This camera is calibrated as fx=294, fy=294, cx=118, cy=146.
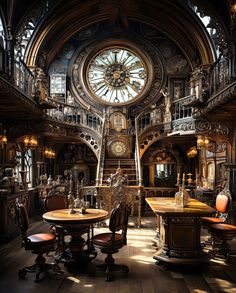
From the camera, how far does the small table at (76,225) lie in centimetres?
504

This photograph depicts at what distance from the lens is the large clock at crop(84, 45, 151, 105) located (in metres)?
15.3

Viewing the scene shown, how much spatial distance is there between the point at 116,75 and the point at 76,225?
1157 centimetres

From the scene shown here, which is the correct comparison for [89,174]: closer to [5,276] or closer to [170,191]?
[170,191]

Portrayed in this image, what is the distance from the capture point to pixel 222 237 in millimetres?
5816

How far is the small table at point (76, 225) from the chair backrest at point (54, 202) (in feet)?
2.77

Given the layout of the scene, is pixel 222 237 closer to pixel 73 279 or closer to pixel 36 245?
pixel 73 279

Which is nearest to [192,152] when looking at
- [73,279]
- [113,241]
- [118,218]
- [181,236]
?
[181,236]

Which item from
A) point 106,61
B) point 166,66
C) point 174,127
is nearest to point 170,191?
point 174,127

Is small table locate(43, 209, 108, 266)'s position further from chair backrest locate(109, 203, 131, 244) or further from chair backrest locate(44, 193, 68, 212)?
chair backrest locate(44, 193, 68, 212)

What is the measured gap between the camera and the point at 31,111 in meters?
9.02

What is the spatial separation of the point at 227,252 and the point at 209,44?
28.9ft

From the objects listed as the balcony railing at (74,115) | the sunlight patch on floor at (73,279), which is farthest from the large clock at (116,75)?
the sunlight patch on floor at (73,279)

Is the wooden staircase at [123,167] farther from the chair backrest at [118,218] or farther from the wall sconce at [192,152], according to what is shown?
the chair backrest at [118,218]

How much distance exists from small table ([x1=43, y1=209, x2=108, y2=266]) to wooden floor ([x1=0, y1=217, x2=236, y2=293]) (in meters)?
0.40
